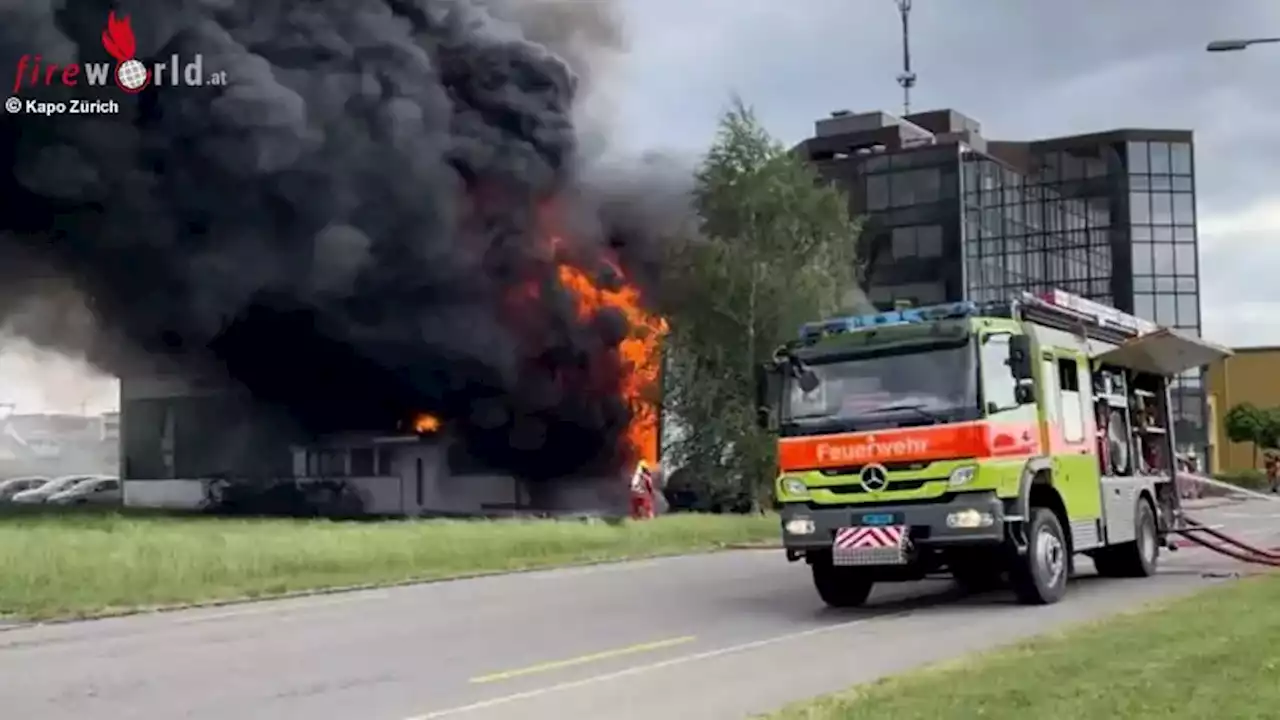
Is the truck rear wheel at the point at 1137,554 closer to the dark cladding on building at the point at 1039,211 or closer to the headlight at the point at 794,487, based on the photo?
the headlight at the point at 794,487

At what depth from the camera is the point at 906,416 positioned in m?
12.1

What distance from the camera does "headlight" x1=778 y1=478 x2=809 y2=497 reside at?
41.0 feet

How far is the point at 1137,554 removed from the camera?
49.8 ft

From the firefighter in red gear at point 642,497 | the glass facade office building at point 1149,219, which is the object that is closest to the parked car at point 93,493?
the firefighter in red gear at point 642,497

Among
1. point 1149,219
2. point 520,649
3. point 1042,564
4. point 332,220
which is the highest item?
point 1149,219

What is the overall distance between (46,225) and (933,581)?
2880cm

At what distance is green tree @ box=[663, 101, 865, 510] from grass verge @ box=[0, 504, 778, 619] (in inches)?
221

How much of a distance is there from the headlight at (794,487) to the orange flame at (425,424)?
28671mm

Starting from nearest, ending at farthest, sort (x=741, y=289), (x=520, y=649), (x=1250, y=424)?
(x=520, y=649) → (x=741, y=289) → (x=1250, y=424)

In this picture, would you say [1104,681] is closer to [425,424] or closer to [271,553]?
[271,553]

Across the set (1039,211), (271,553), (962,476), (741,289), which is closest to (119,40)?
(741,289)

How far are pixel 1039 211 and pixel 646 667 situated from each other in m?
52.8

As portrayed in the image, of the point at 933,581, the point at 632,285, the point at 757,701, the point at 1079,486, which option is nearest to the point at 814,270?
the point at 632,285

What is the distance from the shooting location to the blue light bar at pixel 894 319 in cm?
1241
